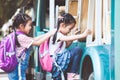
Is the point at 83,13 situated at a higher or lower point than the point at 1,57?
higher

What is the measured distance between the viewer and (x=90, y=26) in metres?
3.32

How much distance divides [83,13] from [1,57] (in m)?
1.16

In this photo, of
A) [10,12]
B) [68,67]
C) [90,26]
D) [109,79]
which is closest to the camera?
[109,79]

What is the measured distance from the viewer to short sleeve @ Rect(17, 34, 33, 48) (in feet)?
12.6

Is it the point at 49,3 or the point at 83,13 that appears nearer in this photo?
the point at 83,13

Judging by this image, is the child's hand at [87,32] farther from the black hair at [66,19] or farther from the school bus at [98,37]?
the black hair at [66,19]

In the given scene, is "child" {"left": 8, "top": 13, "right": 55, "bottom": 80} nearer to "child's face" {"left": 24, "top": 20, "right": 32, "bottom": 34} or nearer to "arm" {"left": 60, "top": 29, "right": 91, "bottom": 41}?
"child's face" {"left": 24, "top": 20, "right": 32, "bottom": 34}

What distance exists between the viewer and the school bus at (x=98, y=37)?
298cm

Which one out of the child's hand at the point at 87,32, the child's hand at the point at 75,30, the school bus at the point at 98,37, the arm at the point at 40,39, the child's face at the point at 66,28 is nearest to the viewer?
the school bus at the point at 98,37

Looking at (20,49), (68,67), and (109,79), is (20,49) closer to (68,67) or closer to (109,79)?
(68,67)

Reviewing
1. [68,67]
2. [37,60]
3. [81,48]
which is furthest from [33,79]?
[81,48]

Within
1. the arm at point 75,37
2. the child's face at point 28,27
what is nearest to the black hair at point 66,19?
the arm at point 75,37

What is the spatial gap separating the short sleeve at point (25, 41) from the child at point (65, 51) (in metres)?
0.25

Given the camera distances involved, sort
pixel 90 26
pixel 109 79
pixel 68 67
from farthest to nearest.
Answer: pixel 68 67
pixel 90 26
pixel 109 79
